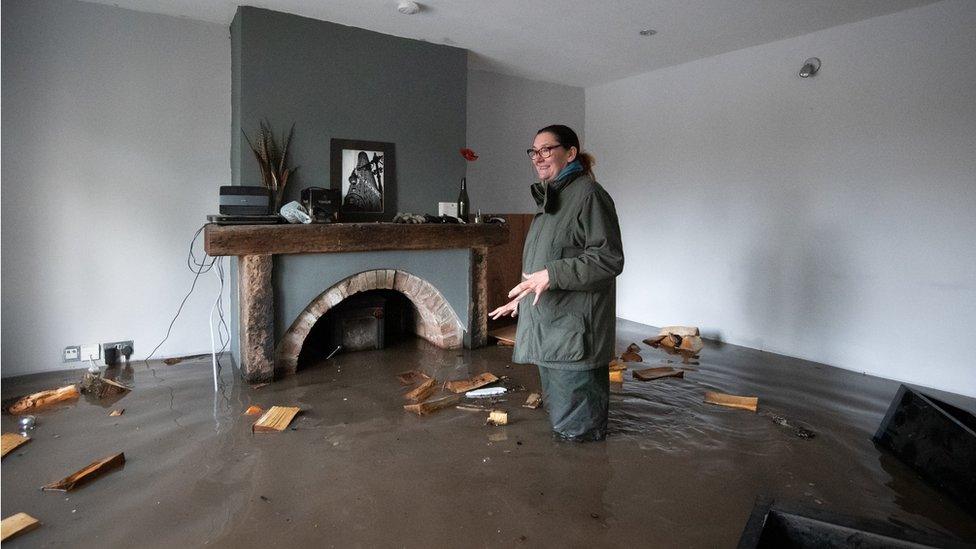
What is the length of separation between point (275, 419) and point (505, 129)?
3.96 metres

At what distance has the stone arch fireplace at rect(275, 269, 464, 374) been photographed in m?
3.80

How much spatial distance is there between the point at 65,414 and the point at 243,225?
137cm

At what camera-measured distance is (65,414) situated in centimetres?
301

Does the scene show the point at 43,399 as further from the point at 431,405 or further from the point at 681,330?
the point at 681,330

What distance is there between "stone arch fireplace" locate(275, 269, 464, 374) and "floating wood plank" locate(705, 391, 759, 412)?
1996 millimetres

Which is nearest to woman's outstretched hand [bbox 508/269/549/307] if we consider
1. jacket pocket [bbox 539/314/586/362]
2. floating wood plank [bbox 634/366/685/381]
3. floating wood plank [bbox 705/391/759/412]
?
jacket pocket [bbox 539/314/586/362]

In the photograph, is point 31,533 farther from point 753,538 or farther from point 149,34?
point 149,34

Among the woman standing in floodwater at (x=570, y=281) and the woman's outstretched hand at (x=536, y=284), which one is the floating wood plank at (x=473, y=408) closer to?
the woman standing in floodwater at (x=570, y=281)

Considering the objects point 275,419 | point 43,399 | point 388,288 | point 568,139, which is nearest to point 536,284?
point 568,139

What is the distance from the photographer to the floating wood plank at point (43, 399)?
3033mm

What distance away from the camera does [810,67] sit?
4.36 meters

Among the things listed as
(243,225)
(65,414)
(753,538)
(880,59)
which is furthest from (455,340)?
(880,59)

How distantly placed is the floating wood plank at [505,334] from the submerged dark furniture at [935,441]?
2.61 metres

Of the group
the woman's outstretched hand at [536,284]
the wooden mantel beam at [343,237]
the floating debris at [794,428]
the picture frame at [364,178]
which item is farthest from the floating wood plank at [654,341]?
the woman's outstretched hand at [536,284]
